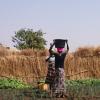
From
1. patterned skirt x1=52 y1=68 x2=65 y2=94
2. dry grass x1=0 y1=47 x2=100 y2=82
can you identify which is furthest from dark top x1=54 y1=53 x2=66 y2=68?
dry grass x1=0 y1=47 x2=100 y2=82

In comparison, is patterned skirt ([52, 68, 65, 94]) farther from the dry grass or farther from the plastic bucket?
the dry grass

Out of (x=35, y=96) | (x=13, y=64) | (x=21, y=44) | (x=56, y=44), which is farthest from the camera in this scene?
(x=21, y=44)

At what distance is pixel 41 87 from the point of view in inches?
479

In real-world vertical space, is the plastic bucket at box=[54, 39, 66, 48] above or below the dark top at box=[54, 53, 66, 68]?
above

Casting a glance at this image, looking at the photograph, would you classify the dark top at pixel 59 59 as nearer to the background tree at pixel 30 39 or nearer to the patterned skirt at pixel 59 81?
the patterned skirt at pixel 59 81

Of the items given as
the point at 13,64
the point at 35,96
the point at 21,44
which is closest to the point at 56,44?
the point at 35,96

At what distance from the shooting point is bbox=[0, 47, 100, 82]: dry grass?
65.1ft

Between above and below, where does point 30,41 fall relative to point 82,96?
above

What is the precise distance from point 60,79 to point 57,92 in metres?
0.40

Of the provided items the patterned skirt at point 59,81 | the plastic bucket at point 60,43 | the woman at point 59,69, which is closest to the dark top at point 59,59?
the woman at point 59,69

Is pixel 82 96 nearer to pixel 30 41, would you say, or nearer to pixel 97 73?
pixel 97 73

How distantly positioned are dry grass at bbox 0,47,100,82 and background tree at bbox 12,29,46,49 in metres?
11.1

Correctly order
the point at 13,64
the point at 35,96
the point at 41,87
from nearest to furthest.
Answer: the point at 35,96
the point at 41,87
the point at 13,64

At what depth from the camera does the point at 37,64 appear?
20.4 meters
